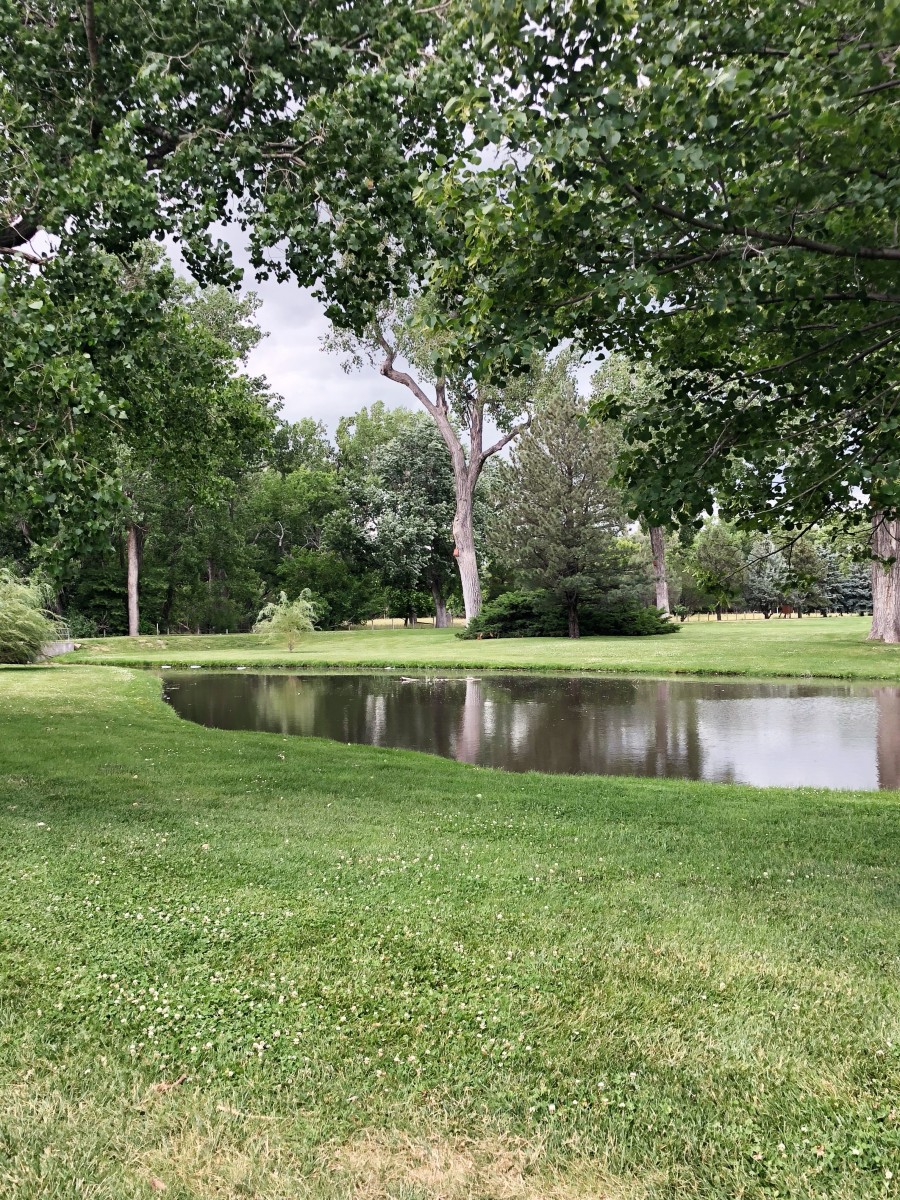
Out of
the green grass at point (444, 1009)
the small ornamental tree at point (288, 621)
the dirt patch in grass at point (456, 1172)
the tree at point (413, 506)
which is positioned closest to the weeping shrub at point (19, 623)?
the small ornamental tree at point (288, 621)

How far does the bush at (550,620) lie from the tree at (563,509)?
1.32m

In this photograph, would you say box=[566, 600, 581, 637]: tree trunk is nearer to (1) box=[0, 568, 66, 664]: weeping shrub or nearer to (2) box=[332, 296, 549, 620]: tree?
(2) box=[332, 296, 549, 620]: tree

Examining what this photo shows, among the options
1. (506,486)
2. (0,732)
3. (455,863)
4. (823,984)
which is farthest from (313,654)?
(823,984)

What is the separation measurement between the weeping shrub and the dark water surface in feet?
16.6

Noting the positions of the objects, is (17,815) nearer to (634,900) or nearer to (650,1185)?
(634,900)

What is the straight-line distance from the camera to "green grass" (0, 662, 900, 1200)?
2623 mm

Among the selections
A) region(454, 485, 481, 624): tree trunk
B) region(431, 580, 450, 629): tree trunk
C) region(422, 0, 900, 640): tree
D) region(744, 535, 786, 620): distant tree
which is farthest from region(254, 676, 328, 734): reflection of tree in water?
region(744, 535, 786, 620): distant tree

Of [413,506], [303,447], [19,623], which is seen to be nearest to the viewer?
[19,623]

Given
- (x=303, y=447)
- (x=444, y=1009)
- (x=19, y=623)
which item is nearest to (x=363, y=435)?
(x=303, y=447)

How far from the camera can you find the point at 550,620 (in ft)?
127

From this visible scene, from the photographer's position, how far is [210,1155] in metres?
2.65

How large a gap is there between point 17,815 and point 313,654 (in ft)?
85.4

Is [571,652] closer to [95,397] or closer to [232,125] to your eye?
[232,125]

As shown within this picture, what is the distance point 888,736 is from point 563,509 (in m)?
24.2
